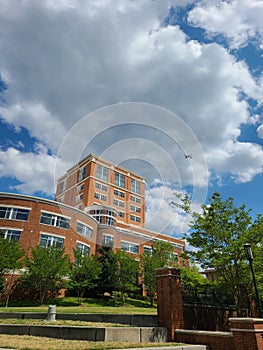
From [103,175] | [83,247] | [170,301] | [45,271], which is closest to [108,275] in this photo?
[83,247]

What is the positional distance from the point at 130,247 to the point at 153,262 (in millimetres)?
12484

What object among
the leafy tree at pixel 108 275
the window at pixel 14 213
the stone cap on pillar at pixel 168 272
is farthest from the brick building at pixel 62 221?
the stone cap on pillar at pixel 168 272

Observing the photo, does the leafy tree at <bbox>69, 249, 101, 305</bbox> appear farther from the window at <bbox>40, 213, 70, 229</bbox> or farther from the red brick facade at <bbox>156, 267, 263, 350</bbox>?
the red brick facade at <bbox>156, 267, 263, 350</bbox>

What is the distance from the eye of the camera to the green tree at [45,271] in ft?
86.7

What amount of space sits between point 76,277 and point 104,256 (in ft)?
22.1

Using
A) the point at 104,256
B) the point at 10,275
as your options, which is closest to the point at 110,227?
the point at 104,256

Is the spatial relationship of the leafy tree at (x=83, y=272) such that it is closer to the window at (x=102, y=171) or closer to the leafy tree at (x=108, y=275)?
the leafy tree at (x=108, y=275)

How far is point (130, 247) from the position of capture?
47750 millimetres

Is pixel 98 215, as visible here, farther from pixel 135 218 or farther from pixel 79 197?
pixel 135 218

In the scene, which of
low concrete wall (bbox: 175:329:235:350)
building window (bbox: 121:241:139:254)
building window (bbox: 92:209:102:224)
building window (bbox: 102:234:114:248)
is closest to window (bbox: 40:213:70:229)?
building window (bbox: 102:234:114:248)

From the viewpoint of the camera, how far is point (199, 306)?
11422 mm

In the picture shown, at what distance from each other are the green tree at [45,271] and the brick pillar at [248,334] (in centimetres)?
2165

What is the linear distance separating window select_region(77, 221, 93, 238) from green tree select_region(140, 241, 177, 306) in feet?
25.8

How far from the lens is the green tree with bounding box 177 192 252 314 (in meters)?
13.9
